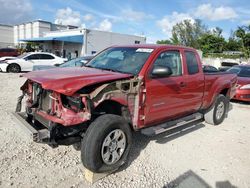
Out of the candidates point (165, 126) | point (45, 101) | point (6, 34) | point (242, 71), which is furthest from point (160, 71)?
point (6, 34)

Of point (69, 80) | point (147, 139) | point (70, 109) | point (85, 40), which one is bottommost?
point (147, 139)

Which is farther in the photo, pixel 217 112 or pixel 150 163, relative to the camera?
pixel 217 112

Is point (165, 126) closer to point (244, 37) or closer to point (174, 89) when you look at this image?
point (174, 89)

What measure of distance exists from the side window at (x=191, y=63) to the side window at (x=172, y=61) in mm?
312

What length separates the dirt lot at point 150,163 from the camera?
3852 millimetres

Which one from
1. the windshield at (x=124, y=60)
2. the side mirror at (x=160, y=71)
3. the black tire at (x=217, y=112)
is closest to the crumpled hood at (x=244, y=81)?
the black tire at (x=217, y=112)

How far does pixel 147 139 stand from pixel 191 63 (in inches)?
74.8

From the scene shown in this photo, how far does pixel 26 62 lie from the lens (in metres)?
17.4

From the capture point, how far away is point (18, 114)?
4.50 metres

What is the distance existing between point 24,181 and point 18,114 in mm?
1264

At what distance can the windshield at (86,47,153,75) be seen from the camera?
4.55 m

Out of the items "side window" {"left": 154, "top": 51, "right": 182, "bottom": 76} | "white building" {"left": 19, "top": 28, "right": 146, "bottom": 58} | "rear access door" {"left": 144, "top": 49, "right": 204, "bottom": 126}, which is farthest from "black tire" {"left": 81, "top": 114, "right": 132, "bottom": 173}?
"white building" {"left": 19, "top": 28, "right": 146, "bottom": 58}

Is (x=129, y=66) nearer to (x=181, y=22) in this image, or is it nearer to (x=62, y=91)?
(x=62, y=91)

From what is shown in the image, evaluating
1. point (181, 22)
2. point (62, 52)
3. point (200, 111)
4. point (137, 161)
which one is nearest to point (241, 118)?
point (200, 111)
